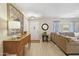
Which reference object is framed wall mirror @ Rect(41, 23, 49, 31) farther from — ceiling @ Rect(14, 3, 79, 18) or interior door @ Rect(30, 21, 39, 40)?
ceiling @ Rect(14, 3, 79, 18)


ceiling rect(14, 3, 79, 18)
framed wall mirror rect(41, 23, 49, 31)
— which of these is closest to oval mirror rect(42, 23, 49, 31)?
framed wall mirror rect(41, 23, 49, 31)

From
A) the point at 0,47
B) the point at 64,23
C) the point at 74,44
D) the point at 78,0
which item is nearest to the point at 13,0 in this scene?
the point at 78,0

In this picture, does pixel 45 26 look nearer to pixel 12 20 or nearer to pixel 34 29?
pixel 34 29

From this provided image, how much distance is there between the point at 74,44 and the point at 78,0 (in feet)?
11.8

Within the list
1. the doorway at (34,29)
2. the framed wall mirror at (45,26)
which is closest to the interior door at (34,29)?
the doorway at (34,29)

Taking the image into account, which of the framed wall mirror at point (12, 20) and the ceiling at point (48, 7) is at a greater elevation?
the ceiling at point (48, 7)

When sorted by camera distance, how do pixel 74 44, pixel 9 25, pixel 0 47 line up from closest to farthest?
pixel 0 47 → pixel 9 25 → pixel 74 44

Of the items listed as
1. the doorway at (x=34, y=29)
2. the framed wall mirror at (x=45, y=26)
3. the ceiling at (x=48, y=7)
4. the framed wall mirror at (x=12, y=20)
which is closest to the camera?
the framed wall mirror at (x=12, y=20)

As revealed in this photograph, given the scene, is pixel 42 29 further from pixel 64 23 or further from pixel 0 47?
pixel 0 47

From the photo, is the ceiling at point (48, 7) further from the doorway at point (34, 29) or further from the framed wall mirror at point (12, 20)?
the doorway at point (34, 29)

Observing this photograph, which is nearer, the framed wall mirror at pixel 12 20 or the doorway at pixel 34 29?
the framed wall mirror at pixel 12 20

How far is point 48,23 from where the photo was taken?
11.2 meters

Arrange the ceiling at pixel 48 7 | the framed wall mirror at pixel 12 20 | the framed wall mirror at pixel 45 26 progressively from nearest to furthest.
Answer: the framed wall mirror at pixel 12 20 < the ceiling at pixel 48 7 < the framed wall mirror at pixel 45 26

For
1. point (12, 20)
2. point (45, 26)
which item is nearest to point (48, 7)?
point (12, 20)
